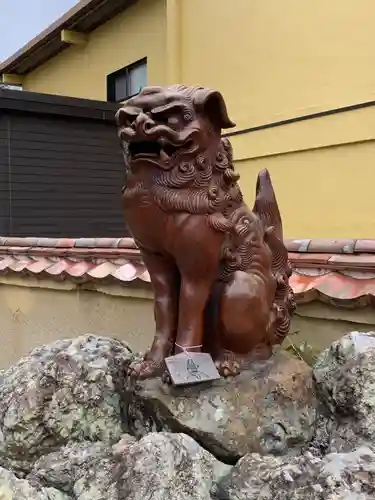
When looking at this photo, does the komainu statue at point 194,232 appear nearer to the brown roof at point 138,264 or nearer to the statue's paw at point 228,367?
the statue's paw at point 228,367

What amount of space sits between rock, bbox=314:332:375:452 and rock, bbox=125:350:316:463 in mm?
68

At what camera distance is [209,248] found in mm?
1989

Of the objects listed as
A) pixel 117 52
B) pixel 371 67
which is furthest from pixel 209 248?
pixel 117 52

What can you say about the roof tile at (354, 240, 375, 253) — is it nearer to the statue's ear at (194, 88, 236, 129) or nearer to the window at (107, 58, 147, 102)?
the statue's ear at (194, 88, 236, 129)

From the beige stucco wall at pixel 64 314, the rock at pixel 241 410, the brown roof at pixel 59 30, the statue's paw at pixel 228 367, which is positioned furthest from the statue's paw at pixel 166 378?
the brown roof at pixel 59 30

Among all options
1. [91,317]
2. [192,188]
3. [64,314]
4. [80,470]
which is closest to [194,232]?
[192,188]

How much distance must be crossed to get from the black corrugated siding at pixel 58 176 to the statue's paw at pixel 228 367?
425 cm

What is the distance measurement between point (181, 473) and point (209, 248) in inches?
28.2

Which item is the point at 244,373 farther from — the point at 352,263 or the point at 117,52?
the point at 117,52

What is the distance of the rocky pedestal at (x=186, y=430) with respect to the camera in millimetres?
1659

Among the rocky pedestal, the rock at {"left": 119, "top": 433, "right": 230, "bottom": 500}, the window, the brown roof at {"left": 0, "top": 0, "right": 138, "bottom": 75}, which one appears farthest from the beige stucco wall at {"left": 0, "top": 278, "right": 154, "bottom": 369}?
the brown roof at {"left": 0, "top": 0, "right": 138, "bottom": 75}

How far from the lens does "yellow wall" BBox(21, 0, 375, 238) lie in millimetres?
4777

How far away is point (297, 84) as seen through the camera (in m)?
5.24

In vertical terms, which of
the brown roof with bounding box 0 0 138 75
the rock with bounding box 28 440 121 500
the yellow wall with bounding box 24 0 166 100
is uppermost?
the brown roof with bounding box 0 0 138 75
